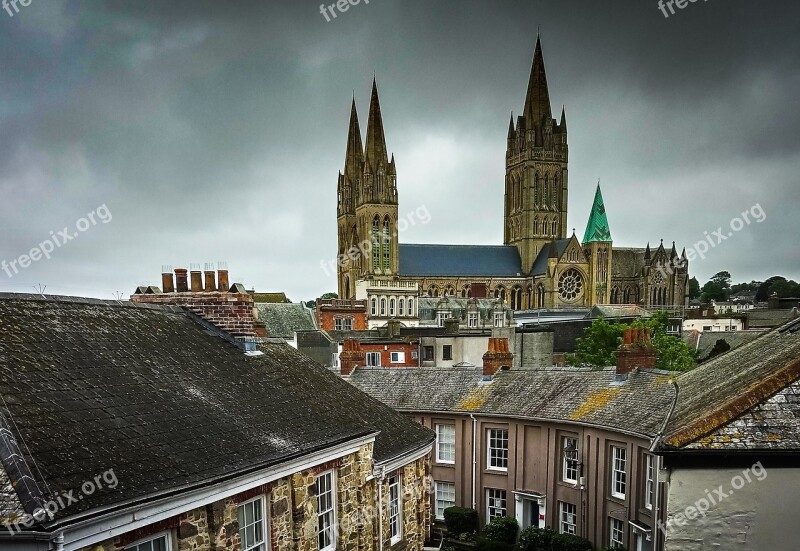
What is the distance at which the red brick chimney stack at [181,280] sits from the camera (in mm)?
12672

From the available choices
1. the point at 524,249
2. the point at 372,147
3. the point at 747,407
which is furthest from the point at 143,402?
the point at 524,249

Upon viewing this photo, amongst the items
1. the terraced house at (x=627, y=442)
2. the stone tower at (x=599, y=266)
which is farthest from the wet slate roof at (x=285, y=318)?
the stone tower at (x=599, y=266)

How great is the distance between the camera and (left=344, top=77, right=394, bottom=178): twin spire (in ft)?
306

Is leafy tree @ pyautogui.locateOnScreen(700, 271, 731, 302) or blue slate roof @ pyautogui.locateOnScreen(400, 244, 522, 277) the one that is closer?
blue slate roof @ pyautogui.locateOnScreen(400, 244, 522, 277)

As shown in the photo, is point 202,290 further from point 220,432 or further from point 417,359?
point 417,359

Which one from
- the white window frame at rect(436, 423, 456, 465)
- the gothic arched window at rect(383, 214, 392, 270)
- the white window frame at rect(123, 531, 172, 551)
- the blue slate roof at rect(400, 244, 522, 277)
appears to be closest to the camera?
the white window frame at rect(123, 531, 172, 551)

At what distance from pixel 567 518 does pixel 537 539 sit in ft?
5.40

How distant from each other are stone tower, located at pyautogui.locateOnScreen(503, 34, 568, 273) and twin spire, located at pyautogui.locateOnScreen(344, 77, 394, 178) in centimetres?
2834

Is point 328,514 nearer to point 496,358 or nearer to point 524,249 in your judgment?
point 496,358

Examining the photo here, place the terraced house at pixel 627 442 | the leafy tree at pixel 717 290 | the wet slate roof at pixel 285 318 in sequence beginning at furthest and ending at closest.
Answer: the leafy tree at pixel 717 290 < the wet slate roof at pixel 285 318 < the terraced house at pixel 627 442

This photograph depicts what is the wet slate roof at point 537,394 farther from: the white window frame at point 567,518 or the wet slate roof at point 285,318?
the wet slate roof at point 285,318

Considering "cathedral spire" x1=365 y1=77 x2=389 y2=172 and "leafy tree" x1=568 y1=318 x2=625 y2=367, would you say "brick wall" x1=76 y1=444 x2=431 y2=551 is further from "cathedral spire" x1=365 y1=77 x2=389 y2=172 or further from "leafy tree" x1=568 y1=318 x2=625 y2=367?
"cathedral spire" x1=365 y1=77 x2=389 y2=172

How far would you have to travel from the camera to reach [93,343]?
8711mm

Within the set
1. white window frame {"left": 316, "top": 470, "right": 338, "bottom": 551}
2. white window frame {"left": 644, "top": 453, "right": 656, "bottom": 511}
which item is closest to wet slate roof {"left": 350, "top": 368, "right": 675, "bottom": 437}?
white window frame {"left": 644, "top": 453, "right": 656, "bottom": 511}
